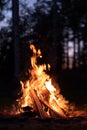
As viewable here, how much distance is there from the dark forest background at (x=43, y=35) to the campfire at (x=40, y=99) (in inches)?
329

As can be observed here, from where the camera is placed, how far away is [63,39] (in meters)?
53.2

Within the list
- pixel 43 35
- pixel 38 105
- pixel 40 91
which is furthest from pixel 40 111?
pixel 43 35

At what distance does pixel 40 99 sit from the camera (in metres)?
14.7

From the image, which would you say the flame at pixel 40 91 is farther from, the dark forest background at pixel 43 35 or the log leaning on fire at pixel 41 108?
the dark forest background at pixel 43 35

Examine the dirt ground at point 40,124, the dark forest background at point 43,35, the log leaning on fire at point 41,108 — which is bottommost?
the dirt ground at point 40,124

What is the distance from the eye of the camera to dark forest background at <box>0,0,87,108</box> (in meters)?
28.1

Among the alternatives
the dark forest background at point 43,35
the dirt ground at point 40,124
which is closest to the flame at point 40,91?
the dirt ground at point 40,124

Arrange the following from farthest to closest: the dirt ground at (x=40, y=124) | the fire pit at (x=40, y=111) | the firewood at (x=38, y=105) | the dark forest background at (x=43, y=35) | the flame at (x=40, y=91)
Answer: the dark forest background at (x=43, y=35) → the flame at (x=40, y=91) → the firewood at (x=38, y=105) → the fire pit at (x=40, y=111) → the dirt ground at (x=40, y=124)

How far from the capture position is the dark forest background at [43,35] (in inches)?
1106

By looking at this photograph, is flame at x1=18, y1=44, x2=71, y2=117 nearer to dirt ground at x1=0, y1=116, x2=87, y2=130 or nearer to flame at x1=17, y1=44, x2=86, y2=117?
flame at x1=17, y1=44, x2=86, y2=117

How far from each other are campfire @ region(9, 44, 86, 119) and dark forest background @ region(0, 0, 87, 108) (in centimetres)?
836

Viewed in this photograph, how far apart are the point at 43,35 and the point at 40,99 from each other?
829 inches

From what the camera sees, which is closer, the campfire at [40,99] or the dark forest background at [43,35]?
the campfire at [40,99]

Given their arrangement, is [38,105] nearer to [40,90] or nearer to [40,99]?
[40,99]
